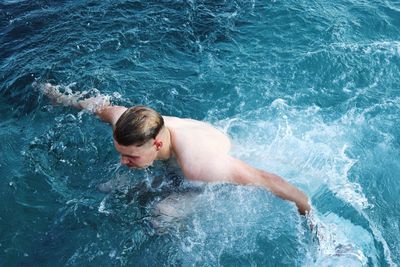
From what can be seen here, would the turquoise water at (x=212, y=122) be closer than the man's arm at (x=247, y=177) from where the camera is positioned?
No

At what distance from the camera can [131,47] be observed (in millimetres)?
6598

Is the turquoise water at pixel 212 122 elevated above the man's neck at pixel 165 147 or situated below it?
below

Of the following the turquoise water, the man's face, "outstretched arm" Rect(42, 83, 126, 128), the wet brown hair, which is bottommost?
the turquoise water

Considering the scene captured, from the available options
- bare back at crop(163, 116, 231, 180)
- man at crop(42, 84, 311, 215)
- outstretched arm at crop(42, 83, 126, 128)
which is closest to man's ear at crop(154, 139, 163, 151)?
man at crop(42, 84, 311, 215)

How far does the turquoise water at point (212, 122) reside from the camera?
395cm

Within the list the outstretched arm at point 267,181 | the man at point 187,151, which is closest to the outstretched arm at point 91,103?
the man at point 187,151

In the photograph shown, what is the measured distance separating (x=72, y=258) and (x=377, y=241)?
9.16 feet

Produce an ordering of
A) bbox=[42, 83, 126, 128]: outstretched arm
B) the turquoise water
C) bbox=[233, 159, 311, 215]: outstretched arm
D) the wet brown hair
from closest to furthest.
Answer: the wet brown hair, bbox=[233, 159, 311, 215]: outstretched arm, the turquoise water, bbox=[42, 83, 126, 128]: outstretched arm

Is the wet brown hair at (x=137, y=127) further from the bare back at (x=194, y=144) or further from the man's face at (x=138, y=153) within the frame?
the bare back at (x=194, y=144)

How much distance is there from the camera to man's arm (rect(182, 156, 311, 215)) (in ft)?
11.4

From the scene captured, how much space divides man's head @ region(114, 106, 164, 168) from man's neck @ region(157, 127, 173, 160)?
0.06 metres

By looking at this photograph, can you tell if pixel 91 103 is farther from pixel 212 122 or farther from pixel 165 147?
pixel 165 147

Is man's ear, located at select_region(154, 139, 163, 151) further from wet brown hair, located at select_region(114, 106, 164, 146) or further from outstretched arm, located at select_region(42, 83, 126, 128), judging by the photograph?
outstretched arm, located at select_region(42, 83, 126, 128)

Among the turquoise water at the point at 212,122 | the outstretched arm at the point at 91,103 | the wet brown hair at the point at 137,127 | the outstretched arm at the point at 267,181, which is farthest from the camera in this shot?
the outstretched arm at the point at 91,103
